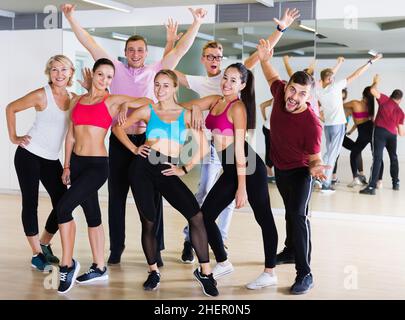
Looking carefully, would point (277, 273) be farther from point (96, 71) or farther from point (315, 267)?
point (96, 71)

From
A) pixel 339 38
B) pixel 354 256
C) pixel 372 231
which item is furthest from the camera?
pixel 339 38

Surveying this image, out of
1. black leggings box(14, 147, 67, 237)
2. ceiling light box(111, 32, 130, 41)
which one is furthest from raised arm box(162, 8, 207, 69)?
ceiling light box(111, 32, 130, 41)

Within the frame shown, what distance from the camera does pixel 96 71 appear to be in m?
4.00

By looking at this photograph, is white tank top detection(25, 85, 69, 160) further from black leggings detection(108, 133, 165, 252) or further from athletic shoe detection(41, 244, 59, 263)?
athletic shoe detection(41, 244, 59, 263)

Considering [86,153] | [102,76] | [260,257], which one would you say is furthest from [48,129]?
[260,257]

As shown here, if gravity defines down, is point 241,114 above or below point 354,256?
above

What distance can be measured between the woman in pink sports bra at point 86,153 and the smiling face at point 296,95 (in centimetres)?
89

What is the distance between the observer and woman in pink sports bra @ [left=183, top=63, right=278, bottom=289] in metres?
3.89

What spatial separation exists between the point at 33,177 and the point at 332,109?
12.1 ft

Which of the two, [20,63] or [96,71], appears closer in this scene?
[96,71]

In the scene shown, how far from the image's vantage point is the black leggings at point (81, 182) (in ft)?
12.6

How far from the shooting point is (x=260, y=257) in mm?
4969
